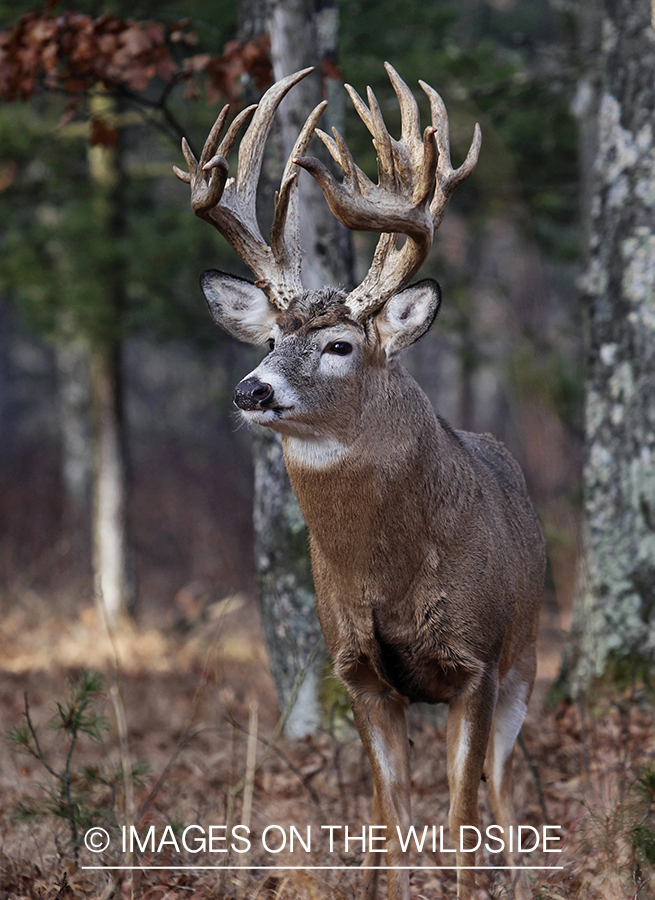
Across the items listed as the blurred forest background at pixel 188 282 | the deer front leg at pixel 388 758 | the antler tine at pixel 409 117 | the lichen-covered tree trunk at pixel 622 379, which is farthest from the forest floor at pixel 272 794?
the antler tine at pixel 409 117

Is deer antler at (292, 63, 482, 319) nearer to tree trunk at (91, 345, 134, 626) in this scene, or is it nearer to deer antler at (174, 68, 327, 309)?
deer antler at (174, 68, 327, 309)

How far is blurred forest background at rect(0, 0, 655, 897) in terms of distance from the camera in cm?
568

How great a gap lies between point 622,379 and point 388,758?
3.01 m

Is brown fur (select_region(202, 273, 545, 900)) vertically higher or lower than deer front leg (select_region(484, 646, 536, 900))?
higher

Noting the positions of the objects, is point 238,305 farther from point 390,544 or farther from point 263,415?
point 390,544

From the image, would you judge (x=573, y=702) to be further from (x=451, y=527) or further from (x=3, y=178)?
(x=3, y=178)

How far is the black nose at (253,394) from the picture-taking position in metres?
3.62

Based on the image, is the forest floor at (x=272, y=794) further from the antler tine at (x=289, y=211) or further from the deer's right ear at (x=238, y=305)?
the antler tine at (x=289, y=211)

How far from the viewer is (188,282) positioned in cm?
1080

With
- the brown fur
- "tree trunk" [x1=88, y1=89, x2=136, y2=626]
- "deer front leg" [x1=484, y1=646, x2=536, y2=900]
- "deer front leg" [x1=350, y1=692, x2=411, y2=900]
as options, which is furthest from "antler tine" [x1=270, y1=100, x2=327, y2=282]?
"tree trunk" [x1=88, y1=89, x2=136, y2=626]

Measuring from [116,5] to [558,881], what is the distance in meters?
8.65

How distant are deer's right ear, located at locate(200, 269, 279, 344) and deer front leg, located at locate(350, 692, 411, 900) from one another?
1646mm

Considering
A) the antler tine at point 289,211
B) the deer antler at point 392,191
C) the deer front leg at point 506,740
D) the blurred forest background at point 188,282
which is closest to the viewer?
the deer antler at point 392,191

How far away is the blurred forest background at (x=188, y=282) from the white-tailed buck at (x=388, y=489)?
1.85 feet
